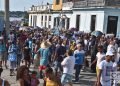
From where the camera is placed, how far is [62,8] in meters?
50.4

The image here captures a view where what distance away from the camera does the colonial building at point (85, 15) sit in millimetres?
36938

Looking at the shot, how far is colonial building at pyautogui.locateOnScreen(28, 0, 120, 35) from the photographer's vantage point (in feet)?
121

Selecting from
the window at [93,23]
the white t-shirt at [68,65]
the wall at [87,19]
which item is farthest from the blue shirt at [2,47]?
the window at [93,23]

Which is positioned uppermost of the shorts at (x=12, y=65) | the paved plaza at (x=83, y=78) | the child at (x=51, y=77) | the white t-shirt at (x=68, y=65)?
the child at (x=51, y=77)

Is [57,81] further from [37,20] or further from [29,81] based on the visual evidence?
[37,20]

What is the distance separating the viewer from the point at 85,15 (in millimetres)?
41094

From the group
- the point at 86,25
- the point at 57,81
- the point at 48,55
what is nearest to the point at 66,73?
the point at 48,55

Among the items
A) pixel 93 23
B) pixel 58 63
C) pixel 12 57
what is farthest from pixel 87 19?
pixel 58 63

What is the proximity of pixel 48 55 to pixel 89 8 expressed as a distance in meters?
25.8

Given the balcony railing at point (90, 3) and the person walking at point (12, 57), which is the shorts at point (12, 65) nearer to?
the person walking at point (12, 57)

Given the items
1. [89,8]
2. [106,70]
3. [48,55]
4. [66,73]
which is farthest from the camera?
[89,8]

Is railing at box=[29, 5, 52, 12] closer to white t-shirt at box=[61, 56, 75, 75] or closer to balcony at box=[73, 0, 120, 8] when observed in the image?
balcony at box=[73, 0, 120, 8]

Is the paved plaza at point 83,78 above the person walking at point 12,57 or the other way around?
the other way around

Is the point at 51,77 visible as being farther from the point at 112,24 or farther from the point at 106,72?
the point at 112,24
